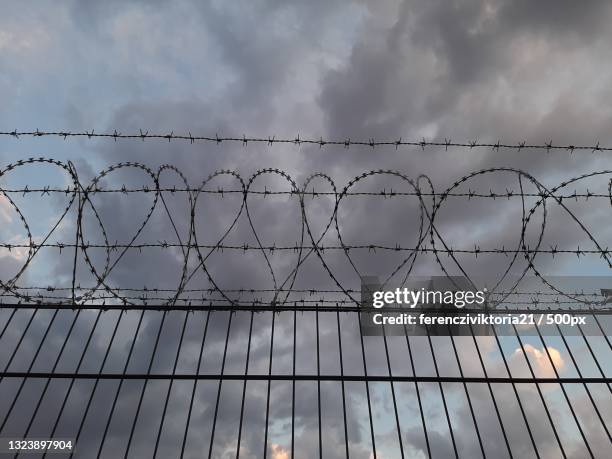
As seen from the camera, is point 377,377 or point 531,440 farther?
point 377,377

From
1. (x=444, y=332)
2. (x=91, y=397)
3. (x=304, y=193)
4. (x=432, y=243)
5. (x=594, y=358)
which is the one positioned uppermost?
(x=304, y=193)

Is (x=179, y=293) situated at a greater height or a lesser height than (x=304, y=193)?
lesser

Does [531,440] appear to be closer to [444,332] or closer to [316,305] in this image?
[444,332]

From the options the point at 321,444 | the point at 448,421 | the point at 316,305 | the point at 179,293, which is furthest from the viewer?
the point at 316,305

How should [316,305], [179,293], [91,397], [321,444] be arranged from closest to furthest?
[321,444] → [91,397] → [179,293] → [316,305]

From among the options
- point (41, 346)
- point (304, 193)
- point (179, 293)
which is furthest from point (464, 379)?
point (41, 346)

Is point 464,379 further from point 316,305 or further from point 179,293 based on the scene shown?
point 179,293

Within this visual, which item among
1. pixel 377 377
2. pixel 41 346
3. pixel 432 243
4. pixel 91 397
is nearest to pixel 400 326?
pixel 377 377

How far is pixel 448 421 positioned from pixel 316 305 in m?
3.97

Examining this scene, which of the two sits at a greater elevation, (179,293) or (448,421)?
(179,293)

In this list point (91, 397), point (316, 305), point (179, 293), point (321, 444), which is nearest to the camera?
point (321, 444)

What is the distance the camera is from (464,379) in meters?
8.55

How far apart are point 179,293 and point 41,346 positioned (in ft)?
11.4

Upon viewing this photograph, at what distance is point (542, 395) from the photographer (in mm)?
8523
